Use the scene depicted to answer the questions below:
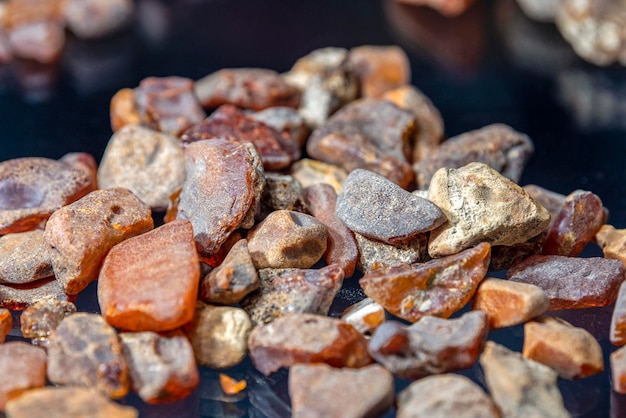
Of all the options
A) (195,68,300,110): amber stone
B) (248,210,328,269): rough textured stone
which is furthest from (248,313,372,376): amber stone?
(195,68,300,110): amber stone

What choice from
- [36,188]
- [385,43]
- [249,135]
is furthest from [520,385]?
[385,43]

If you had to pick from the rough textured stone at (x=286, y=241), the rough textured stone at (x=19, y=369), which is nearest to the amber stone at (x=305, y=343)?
the rough textured stone at (x=286, y=241)

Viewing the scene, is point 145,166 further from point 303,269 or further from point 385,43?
point 385,43

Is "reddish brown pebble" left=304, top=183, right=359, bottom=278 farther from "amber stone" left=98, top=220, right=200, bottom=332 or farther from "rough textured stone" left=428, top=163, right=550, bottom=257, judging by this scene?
"amber stone" left=98, top=220, right=200, bottom=332

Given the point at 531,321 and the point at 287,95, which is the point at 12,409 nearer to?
the point at 531,321

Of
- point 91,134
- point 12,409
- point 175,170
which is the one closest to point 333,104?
point 175,170
